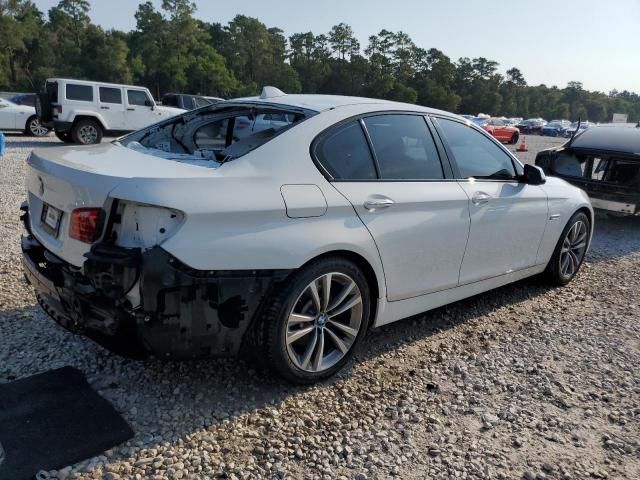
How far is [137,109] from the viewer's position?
15.2m

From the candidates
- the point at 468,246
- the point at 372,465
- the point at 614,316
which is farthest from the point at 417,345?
the point at 614,316

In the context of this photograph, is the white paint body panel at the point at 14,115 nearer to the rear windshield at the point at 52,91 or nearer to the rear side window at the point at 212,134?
the rear windshield at the point at 52,91

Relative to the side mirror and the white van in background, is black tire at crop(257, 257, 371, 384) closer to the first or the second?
the side mirror

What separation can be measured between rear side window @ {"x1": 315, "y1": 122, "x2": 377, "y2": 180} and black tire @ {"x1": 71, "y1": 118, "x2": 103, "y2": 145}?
1304 cm

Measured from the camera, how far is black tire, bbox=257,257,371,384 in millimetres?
2633

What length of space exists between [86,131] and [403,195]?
1344 cm

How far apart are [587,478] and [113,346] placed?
231 cm

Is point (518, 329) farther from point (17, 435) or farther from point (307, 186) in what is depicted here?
point (17, 435)

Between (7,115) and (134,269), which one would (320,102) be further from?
(7,115)

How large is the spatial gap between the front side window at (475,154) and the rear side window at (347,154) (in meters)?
0.85

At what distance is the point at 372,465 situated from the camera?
238cm

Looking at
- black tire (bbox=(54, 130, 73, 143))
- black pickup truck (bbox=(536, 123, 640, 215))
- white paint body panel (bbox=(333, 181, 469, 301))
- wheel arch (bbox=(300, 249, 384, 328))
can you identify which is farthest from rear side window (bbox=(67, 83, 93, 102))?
wheel arch (bbox=(300, 249, 384, 328))

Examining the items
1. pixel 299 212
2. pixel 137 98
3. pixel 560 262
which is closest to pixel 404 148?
pixel 299 212

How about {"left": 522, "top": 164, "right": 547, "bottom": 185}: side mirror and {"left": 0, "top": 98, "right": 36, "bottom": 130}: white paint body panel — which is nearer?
{"left": 522, "top": 164, "right": 547, "bottom": 185}: side mirror
